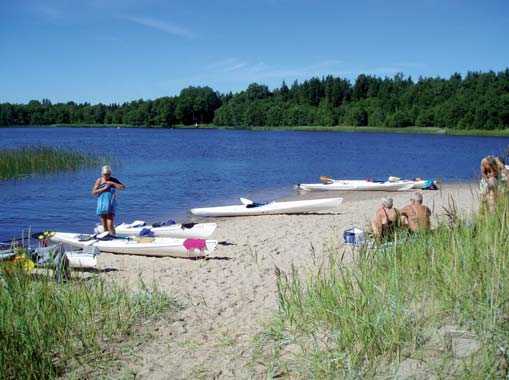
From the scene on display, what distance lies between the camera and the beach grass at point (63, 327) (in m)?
3.75

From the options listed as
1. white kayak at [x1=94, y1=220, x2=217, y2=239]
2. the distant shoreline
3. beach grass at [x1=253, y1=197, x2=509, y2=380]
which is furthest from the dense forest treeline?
beach grass at [x1=253, y1=197, x2=509, y2=380]

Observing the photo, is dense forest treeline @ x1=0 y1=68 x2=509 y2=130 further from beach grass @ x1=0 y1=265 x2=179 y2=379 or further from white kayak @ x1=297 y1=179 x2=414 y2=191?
beach grass @ x1=0 y1=265 x2=179 y2=379

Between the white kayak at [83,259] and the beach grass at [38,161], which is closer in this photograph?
the white kayak at [83,259]

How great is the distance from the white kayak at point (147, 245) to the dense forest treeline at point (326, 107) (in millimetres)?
84999

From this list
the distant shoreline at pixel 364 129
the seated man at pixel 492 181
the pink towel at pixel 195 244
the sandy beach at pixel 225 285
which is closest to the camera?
the sandy beach at pixel 225 285

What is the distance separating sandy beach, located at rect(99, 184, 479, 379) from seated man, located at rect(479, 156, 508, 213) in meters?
0.28

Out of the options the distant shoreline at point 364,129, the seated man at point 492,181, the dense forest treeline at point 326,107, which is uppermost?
the dense forest treeline at point 326,107

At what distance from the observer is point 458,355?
129 inches

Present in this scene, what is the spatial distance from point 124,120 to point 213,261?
410ft

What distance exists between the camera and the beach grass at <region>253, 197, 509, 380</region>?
3.29m

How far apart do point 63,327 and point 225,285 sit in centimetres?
292

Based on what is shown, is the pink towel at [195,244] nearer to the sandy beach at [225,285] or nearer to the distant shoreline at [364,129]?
the sandy beach at [225,285]

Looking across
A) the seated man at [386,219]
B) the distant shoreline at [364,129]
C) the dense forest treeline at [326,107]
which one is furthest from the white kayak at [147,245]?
the dense forest treeline at [326,107]

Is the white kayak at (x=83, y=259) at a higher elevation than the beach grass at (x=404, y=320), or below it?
below
